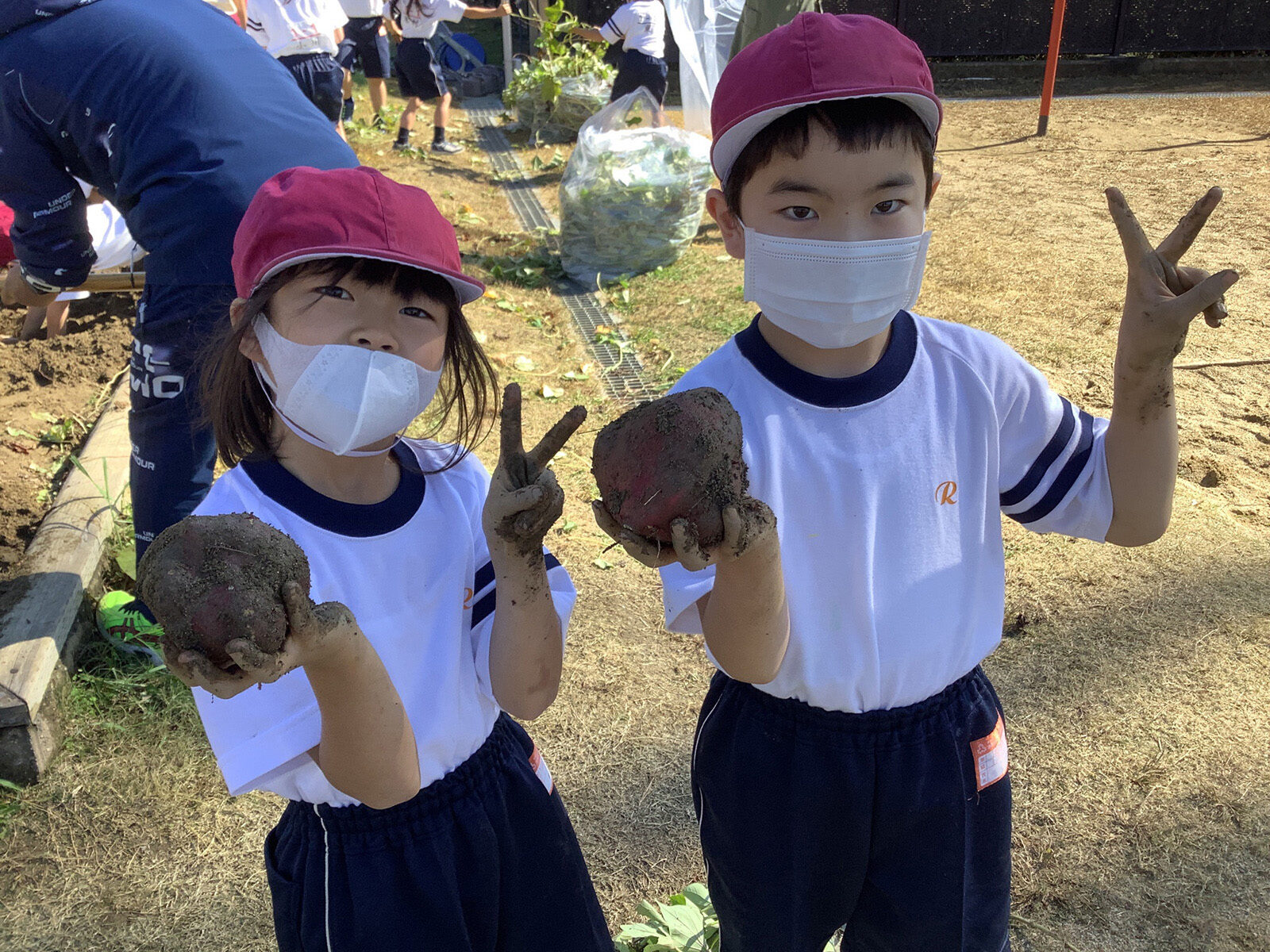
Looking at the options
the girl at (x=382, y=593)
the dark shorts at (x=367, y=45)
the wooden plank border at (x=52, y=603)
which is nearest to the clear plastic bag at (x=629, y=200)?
the wooden plank border at (x=52, y=603)

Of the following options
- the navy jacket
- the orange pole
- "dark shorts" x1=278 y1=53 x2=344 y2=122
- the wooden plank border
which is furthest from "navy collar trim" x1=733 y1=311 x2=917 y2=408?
the orange pole

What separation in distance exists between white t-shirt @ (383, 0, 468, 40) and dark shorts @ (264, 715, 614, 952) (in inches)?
421

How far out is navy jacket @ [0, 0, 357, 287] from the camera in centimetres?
295

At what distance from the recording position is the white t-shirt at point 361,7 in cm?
1077

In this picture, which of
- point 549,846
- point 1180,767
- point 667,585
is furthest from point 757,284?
point 1180,767

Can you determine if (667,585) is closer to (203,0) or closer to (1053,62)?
(203,0)

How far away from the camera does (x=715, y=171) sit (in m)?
1.86

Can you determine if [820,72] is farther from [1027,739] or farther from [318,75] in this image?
[318,75]

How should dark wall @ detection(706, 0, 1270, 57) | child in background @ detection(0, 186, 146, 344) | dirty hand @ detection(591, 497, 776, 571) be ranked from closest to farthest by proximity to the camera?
1. dirty hand @ detection(591, 497, 776, 571)
2. child in background @ detection(0, 186, 146, 344)
3. dark wall @ detection(706, 0, 1270, 57)

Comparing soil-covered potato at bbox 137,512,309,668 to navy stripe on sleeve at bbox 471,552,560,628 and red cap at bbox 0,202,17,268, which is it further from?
red cap at bbox 0,202,17,268

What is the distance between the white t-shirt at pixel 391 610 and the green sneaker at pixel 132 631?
6.96 ft

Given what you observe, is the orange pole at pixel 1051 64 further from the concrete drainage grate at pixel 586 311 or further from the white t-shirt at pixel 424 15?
the white t-shirt at pixel 424 15

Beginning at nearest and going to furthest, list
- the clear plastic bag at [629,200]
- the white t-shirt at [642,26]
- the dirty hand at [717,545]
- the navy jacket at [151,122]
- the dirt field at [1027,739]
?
the dirty hand at [717,545]
the dirt field at [1027,739]
the navy jacket at [151,122]
the clear plastic bag at [629,200]
the white t-shirt at [642,26]

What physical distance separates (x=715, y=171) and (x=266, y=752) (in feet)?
4.23
